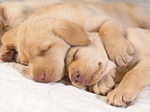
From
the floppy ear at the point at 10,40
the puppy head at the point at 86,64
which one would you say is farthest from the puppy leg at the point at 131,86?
the floppy ear at the point at 10,40

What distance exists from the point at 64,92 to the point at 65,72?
0.19m

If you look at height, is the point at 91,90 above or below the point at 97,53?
below

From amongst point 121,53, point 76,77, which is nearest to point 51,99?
point 76,77

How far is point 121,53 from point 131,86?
0.78ft

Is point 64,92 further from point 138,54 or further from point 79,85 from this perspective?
point 138,54

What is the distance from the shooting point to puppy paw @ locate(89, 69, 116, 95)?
1424mm

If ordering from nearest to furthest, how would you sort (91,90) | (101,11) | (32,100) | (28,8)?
1. (32,100)
2. (91,90)
3. (101,11)
4. (28,8)

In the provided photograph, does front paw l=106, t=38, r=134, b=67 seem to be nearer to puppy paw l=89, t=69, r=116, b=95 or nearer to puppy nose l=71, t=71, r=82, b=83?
puppy paw l=89, t=69, r=116, b=95

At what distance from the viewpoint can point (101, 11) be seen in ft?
6.54

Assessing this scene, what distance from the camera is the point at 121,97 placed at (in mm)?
1289

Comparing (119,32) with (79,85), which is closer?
(79,85)

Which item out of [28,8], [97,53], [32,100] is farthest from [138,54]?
[28,8]

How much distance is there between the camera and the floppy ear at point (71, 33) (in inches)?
58.9

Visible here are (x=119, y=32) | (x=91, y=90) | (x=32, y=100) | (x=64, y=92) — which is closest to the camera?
(x=32, y=100)
